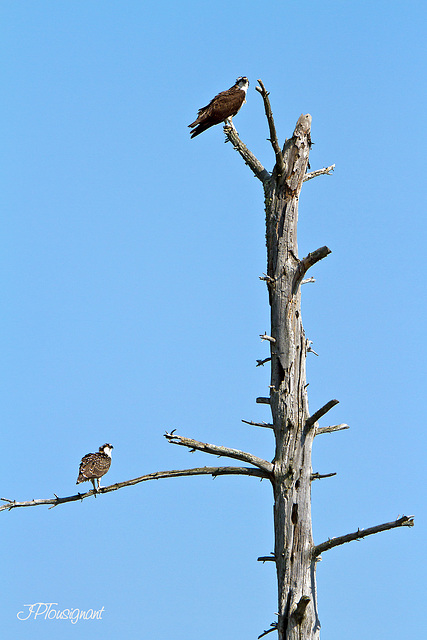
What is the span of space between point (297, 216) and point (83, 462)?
456 centimetres

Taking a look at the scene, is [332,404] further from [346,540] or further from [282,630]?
[282,630]

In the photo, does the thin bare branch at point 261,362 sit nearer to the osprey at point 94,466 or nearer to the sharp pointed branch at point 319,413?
the sharp pointed branch at point 319,413

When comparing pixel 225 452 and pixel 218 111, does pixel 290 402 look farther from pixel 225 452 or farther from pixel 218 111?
pixel 218 111

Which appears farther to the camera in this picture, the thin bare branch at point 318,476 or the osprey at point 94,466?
the osprey at point 94,466

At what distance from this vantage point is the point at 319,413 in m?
6.80

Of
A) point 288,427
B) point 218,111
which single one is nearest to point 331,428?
point 288,427

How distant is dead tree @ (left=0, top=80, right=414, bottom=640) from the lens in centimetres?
664

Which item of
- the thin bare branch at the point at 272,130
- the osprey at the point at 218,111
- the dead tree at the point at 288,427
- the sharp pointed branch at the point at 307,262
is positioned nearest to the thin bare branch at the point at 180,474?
the dead tree at the point at 288,427

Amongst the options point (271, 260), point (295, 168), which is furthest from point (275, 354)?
point (295, 168)

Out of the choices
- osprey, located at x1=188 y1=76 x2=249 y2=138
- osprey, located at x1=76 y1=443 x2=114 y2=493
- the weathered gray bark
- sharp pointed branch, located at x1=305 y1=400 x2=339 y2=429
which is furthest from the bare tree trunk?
osprey, located at x1=76 y1=443 x2=114 y2=493

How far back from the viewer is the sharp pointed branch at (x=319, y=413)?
6574mm

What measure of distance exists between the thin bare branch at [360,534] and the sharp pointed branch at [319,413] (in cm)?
113

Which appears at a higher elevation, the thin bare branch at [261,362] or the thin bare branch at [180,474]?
the thin bare branch at [261,362]

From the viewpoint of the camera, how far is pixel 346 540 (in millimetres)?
6648
